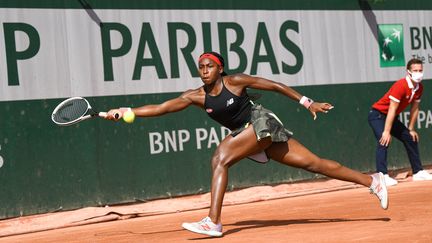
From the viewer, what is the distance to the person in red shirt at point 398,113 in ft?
41.3

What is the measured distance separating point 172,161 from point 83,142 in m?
1.36

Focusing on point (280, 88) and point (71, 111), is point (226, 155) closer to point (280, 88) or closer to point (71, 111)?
point (280, 88)

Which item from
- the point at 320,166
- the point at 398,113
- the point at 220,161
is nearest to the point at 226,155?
the point at 220,161

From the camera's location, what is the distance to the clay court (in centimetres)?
824

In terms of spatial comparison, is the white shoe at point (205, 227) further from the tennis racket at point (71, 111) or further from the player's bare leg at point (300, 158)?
the tennis racket at point (71, 111)

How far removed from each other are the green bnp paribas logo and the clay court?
2.41 metres

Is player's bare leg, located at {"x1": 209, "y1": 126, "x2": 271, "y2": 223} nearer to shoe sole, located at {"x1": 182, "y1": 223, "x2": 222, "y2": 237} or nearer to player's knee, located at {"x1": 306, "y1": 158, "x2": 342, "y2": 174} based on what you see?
shoe sole, located at {"x1": 182, "y1": 223, "x2": 222, "y2": 237}

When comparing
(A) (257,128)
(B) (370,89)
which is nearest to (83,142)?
(A) (257,128)

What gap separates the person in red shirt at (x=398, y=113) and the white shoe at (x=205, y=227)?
4924mm

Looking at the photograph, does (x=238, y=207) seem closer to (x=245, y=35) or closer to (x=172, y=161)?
(x=172, y=161)

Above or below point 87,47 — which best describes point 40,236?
below

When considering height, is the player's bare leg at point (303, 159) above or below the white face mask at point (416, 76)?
below

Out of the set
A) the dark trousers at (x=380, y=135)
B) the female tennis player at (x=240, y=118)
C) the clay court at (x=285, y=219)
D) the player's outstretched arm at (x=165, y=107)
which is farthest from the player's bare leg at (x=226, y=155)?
the dark trousers at (x=380, y=135)

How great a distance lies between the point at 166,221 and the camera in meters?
10.7
